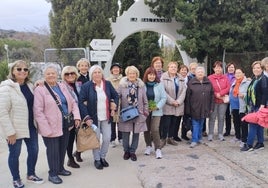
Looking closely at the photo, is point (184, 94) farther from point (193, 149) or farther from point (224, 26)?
point (224, 26)

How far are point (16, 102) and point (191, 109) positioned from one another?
3.58 meters

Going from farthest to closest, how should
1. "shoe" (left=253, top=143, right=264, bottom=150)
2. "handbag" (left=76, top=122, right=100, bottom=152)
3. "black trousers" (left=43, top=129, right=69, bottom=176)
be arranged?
"shoe" (left=253, top=143, right=264, bottom=150)
"handbag" (left=76, top=122, right=100, bottom=152)
"black trousers" (left=43, top=129, right=69, bottom=176)

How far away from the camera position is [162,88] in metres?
6.43

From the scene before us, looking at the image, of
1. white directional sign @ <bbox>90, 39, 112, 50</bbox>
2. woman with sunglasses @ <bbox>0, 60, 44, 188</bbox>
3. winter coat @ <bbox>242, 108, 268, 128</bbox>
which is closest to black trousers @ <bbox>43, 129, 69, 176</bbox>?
woman with sunglasses @ <bbox>0, 60, 44, 188</bbox>

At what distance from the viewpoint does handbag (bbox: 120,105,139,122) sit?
5984mm

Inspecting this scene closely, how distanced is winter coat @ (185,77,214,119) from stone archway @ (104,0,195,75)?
24.4 ft

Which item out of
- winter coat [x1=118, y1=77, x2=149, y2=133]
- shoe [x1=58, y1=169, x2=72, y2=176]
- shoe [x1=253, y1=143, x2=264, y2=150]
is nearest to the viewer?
shoe [x1=58, y1=169, x2=72, y2=176]

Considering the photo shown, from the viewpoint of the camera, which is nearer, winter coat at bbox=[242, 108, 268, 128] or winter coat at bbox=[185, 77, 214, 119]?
winter coat at bbox=[242, 108, 268, 128]

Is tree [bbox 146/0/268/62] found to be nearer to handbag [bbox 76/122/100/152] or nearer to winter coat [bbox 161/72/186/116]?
winter coat [bbox 161/72/186/116]

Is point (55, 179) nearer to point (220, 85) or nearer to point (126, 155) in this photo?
point (126, 155)

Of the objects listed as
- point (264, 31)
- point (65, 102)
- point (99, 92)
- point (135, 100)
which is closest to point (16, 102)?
point (65, 102)

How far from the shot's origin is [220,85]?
746cm

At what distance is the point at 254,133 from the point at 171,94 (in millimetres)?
1713

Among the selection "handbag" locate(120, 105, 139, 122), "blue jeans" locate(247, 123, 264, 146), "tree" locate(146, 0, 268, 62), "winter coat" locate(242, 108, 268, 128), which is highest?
"tree" locate(146, 0, 268, 62)
